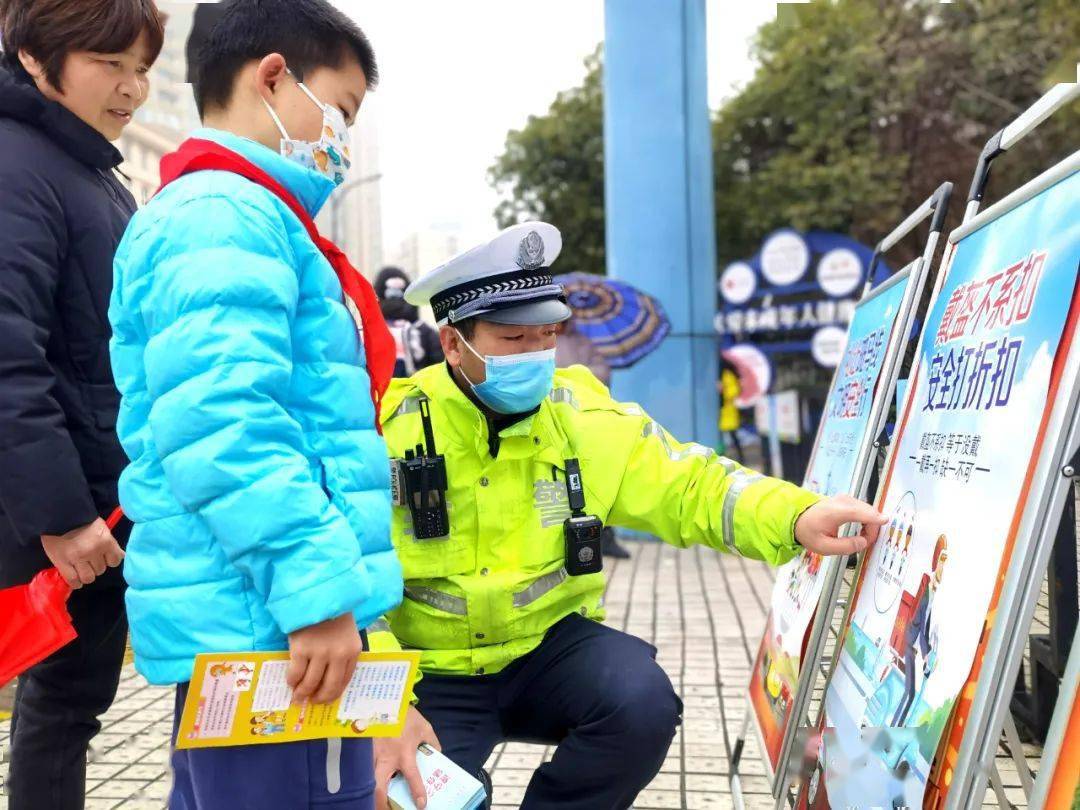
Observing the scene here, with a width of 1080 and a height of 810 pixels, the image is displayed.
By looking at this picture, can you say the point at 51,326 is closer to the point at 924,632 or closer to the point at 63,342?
the point at 63,342

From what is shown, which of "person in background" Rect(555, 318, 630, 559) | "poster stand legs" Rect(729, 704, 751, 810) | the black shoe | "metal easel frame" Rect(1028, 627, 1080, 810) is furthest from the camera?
the black shoe

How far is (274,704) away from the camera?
4.97 feet

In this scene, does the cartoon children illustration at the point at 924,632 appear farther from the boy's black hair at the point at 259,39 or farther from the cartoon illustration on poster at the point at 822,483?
the boy's black hair at the point at 259,39

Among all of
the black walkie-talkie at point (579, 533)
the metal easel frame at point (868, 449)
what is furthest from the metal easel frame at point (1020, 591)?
the black walkie-talkie at point (579, 533)

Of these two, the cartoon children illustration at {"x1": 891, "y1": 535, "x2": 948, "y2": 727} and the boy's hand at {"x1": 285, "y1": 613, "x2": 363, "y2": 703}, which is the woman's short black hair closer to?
the boy's hand at {"x1": 285, "y1": 613, "x2": 363, "y2": 703}

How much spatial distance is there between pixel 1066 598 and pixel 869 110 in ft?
52.7

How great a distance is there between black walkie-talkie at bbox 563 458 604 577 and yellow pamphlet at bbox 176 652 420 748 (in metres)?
0.72

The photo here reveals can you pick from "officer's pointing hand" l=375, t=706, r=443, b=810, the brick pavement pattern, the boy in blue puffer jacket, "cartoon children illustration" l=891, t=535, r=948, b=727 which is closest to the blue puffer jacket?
the boy in blue puffer jacket

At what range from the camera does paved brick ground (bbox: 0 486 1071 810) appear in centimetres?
327

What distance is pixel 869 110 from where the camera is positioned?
17.6m

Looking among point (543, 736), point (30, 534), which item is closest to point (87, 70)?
point (30, 534)

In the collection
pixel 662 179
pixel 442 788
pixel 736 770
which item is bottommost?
pixel 736 770

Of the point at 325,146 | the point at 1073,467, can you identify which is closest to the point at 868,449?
the point at 1073,467

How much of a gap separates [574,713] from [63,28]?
1769mm
